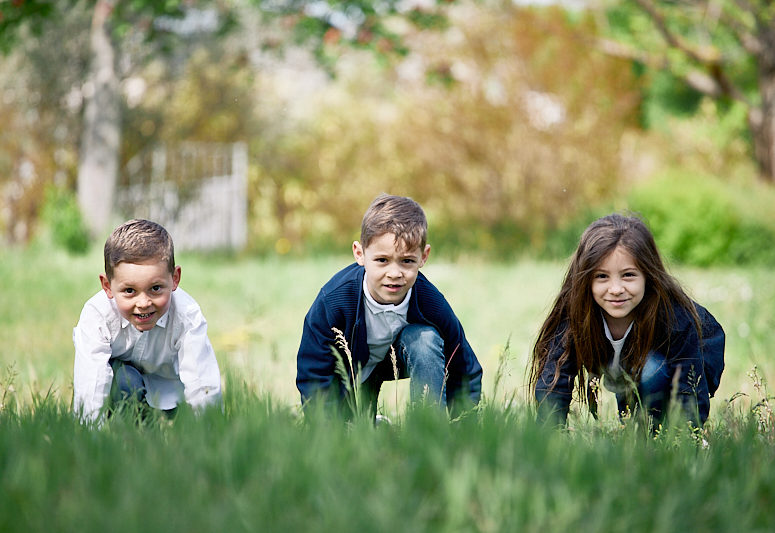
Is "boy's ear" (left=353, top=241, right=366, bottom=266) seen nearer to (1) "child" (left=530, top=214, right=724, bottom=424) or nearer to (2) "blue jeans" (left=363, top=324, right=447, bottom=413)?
(2) "blue jeans" (left=363, top=324, right=447, bottom=413)

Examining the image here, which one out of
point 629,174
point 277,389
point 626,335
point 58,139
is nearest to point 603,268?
point 626,335

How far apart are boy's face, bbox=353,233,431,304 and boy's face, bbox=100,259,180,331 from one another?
79 cm

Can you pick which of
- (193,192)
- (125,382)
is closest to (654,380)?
(125,382)

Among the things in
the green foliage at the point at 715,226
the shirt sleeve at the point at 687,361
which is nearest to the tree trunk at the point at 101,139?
the green foliage at the point at 715,226

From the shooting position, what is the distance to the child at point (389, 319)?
3.24 m

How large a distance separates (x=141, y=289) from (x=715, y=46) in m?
13.6

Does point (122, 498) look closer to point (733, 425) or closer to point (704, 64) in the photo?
point (733, 425)

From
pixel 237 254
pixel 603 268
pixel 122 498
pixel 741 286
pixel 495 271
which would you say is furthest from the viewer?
pixel 237 254

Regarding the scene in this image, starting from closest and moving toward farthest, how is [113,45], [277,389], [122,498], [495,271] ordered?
1. [122,498]
2. [277,389]
3. [495,271]
4. [113,45]

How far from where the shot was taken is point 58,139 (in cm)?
1258

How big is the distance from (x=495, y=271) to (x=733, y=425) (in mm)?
6914

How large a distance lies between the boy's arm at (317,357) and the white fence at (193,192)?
9.86 m

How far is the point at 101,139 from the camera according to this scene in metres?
11.0

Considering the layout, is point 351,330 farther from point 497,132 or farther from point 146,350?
point 497,132
